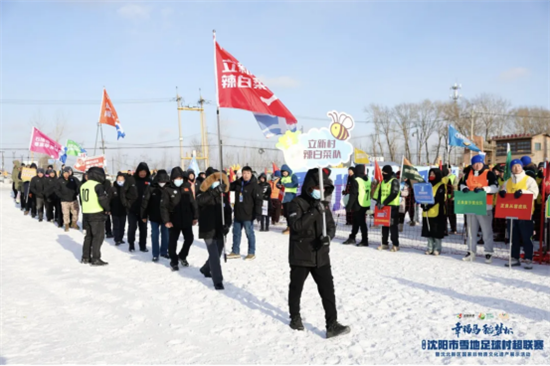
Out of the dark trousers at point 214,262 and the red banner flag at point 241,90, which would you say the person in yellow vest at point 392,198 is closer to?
the red banner flag at point 241,90

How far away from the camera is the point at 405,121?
6650 centimetres

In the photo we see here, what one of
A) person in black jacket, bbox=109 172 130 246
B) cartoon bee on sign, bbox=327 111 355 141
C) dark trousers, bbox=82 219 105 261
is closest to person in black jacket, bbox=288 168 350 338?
cartoon bee on sign, bbox=327 111 355 141

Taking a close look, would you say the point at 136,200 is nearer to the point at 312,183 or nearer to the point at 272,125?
the point at 272,125

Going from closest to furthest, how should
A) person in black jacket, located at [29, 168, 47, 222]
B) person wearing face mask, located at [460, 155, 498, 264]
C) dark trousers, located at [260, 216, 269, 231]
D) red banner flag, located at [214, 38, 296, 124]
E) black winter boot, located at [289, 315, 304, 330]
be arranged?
black winter boot, located at [289, 315, 304, 330]
red banner flag, located at [214, 38, 296, 124]
person wearing face mask, located at [460, 155, 498, 264]
dark trousers, located at [260, 216, 269, 231]
person in black jacket, located at [29, 168, 47, 222]

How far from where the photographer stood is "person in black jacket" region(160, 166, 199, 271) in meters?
8.45

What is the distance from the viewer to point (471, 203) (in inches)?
336

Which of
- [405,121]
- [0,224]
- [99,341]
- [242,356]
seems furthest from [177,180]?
[405,121]

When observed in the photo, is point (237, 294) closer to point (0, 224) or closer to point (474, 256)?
point (474, 256)

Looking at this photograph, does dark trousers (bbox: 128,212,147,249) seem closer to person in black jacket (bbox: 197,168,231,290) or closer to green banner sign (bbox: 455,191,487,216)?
person in black jacket (bbox: 197,168,231,290)

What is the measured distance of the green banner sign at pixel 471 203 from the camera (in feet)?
27.3

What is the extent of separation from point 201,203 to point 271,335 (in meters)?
2.84

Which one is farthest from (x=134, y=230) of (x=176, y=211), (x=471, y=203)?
(x=471, y=203)

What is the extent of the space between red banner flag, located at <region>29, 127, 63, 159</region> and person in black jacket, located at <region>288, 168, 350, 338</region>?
16.9 meters

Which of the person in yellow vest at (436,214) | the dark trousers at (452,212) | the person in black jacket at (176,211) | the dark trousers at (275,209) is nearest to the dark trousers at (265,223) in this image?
the dark trousers at (275,209)
